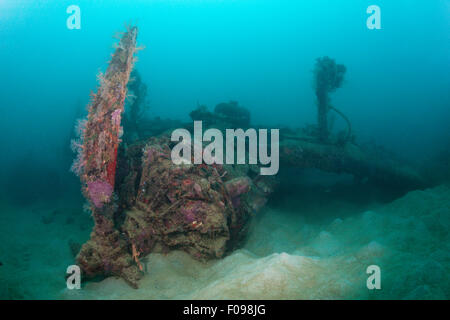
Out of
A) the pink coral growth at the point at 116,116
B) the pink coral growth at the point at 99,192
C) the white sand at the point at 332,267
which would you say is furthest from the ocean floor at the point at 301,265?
the pink coral growth at the point at 116,116

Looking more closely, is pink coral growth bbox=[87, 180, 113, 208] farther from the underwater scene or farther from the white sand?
the white sand

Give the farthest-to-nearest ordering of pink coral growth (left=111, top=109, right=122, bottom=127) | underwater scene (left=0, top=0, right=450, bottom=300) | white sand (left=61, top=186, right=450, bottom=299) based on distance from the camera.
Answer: pink coral growth (left=111, top=109, right=122, bottom=127) → underwater scene (left=0, top=0, right=450, bottom=300) → white sand (left=61, top=186, right=450, bottom=299)

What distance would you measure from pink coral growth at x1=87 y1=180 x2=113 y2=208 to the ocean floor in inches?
52.9

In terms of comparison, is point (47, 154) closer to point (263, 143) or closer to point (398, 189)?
point (263, 143)

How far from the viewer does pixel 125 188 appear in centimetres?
471

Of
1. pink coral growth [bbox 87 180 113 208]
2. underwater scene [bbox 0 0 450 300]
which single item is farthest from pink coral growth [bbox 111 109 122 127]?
pink coral growth [bbox 87 180 113 208]

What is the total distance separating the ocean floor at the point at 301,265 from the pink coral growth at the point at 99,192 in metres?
1.34

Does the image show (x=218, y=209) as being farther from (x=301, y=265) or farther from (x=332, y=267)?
(x=332, y=267)

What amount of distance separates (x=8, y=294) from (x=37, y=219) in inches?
354

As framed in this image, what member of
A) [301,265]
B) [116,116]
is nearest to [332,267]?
[301,265]

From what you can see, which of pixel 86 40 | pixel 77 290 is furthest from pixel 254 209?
pixel 86 40

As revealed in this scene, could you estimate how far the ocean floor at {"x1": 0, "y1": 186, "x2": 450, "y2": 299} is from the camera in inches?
→ 98.5

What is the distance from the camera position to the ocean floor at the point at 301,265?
2.50m

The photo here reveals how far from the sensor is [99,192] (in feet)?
12.0
